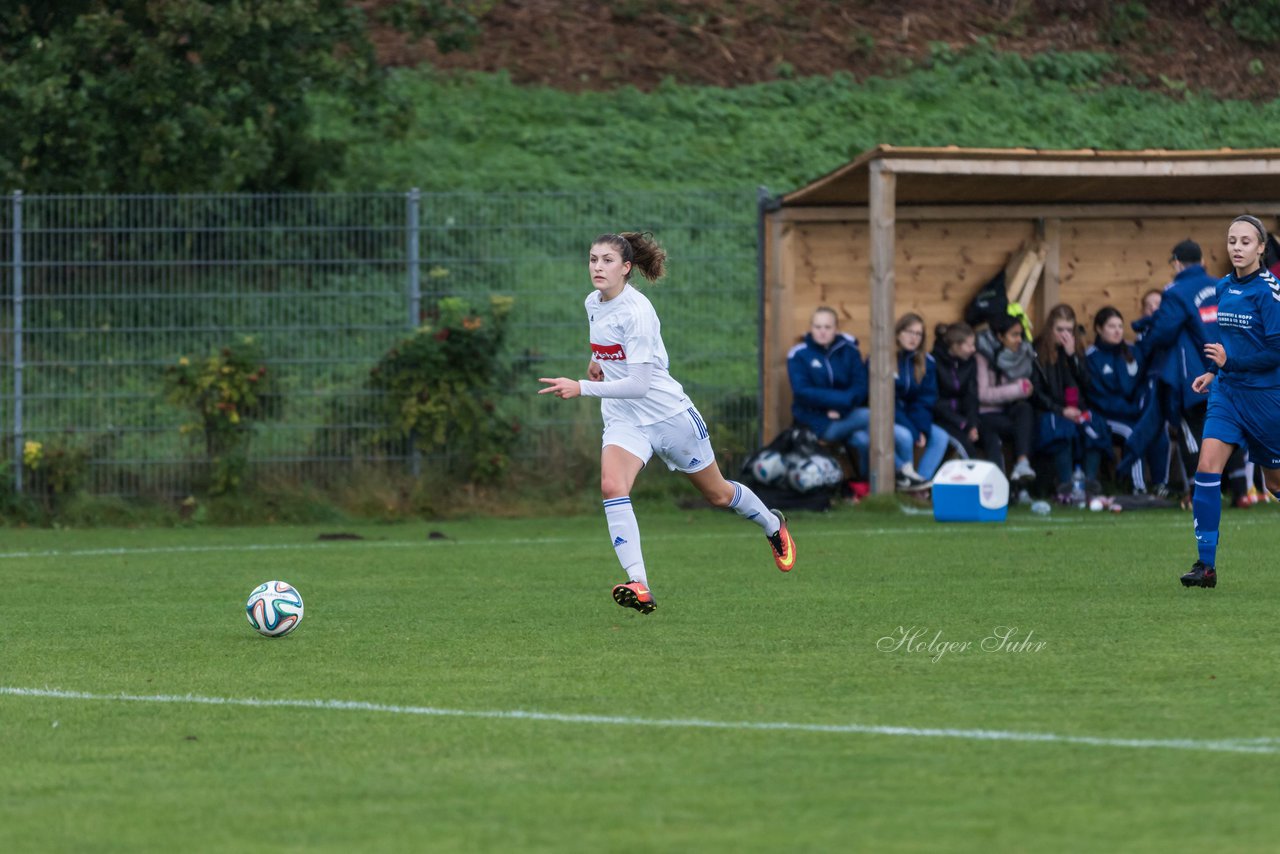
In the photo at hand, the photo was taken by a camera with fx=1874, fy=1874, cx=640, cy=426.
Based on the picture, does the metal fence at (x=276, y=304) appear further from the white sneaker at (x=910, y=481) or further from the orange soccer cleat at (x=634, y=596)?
the orange soccer cleat at (x=634, y=596)

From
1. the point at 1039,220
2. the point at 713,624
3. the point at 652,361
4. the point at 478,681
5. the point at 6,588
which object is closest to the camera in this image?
the point at 478,681

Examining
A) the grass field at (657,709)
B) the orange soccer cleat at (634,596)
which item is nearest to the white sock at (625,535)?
the orange soccer cleat at (634,596)

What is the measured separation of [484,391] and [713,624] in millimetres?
7704

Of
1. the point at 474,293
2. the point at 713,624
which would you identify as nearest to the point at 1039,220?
the point at 474,293

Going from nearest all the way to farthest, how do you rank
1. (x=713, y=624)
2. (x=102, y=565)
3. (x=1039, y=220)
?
1. (x=713, y=624)
2. (x=102, y=565)
3. (x=1039, y=220)

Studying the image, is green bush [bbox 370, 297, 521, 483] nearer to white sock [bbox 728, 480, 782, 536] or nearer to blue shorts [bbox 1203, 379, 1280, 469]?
white sock [bbox 728, 480, 782, 536]

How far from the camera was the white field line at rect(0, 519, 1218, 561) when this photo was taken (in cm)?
1389

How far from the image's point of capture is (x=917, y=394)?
653 inches

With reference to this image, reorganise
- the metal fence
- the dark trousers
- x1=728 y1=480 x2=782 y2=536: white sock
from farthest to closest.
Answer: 1. the dark trousers
2. the metal fence
3. x1=728 y1=480 x2=782 y2=536: white sock

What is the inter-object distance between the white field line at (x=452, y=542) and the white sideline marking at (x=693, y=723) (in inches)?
252

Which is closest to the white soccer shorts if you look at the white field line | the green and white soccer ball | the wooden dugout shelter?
the green and white soccer ball

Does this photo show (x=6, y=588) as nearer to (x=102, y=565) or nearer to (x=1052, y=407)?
(x=102, y=565)

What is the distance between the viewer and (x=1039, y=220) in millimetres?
18109

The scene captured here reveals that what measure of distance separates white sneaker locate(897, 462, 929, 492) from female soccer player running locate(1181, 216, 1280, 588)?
20.5 ft
